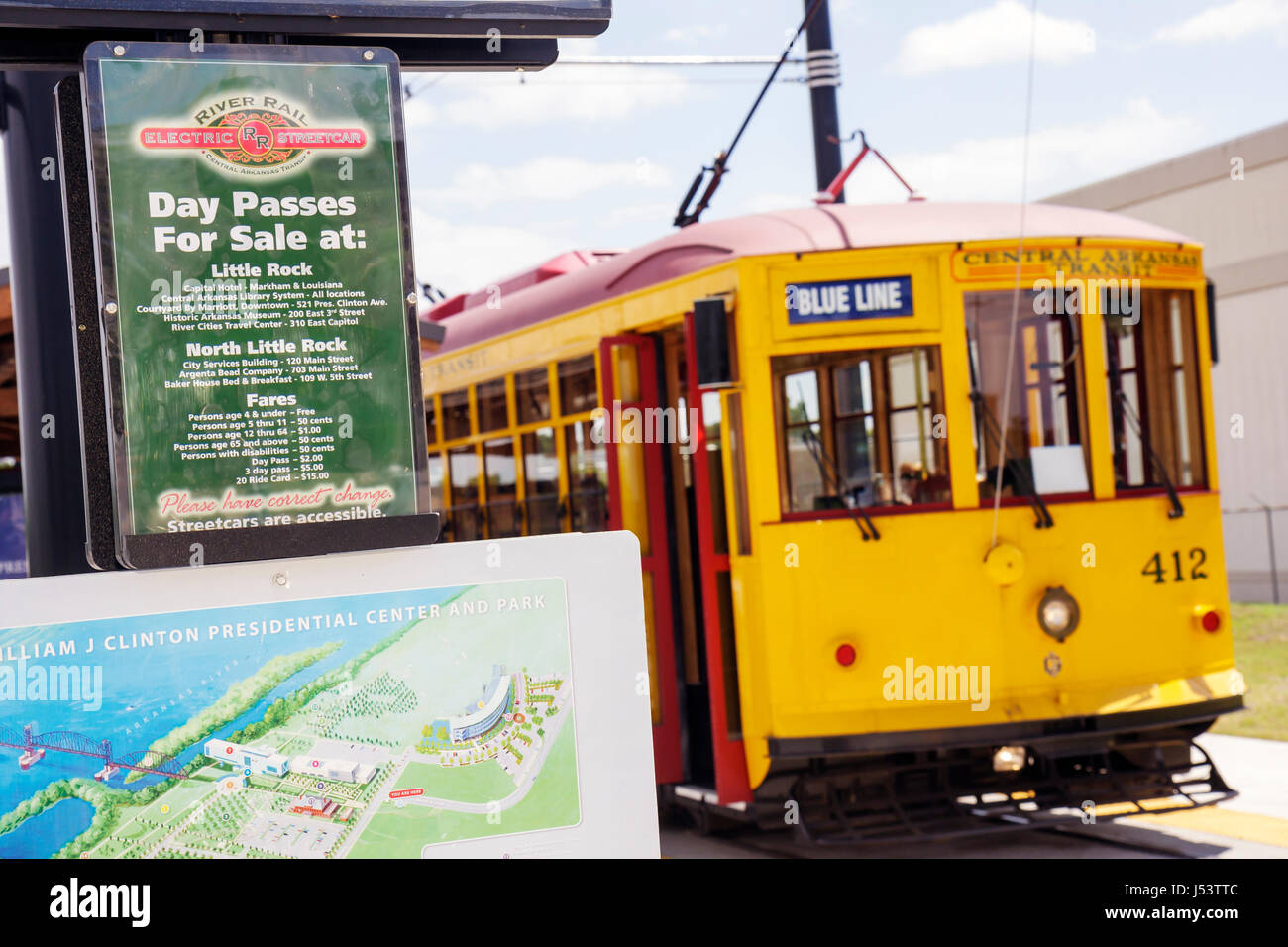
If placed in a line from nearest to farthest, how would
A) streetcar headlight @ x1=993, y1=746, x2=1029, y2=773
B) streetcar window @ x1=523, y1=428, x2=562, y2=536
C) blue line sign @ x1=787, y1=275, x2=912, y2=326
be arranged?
blue line sign @ x1=787, y1=275, x2=912, y2=326 < streetcar headlight @ x1=993, y1=746, x2=1029, y2=773 < streetcar window @ x1=523, y1=428, x2=562, y2=536

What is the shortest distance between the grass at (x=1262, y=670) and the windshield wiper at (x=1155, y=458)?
3241mm

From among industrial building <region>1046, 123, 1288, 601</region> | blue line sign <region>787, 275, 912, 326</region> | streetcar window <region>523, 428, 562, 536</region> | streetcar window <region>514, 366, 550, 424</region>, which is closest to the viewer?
blue line sign <region>787, 275, 912, 326</region>

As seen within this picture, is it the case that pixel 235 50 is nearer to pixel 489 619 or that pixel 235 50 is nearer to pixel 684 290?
pixel 489 619

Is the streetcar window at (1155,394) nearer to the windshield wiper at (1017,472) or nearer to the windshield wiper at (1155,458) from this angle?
the windshield wiper at (1155,458)

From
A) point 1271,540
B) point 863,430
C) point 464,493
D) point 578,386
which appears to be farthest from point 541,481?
point 1271,540

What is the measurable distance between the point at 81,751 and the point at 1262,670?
1227 centimetres

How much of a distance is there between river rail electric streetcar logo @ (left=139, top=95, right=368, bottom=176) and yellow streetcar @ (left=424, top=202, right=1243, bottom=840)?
14.8 ft

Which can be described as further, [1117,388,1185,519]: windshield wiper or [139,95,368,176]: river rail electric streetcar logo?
A: [1117,388,1185,519]: windshield wiper

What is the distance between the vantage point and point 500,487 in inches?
338

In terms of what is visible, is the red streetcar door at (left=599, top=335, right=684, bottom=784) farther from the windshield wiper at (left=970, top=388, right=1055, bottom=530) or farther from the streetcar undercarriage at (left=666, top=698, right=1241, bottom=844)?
the windshield wiper at (left=970, top=388, right=1055, bottom=530)

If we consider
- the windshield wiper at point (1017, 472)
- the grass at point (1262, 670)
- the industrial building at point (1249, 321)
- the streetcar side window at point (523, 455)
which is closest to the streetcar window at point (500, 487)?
the streetcar side window at point (523, 455)

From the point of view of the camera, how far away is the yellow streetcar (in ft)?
21.8

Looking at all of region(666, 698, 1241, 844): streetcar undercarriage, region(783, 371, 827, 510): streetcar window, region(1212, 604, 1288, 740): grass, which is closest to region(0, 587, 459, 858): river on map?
region(666, 698, 1241, 844): streetcar undercarriage

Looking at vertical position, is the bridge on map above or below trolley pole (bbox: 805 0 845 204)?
below
